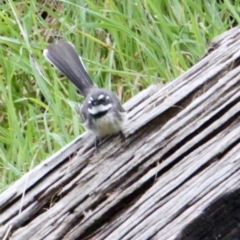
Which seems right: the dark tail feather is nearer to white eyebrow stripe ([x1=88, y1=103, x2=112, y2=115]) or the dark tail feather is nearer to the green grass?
white eyebrow stripe ([x1=88, y1=103, x2=112, y2=115])

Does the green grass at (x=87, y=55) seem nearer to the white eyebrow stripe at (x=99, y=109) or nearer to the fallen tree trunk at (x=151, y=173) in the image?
the white eyebrow stripe at (x=99, y=109)

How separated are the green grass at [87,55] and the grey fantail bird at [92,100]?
1.35ft

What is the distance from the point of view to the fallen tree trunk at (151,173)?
1.73 m

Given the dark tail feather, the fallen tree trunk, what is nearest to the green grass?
the dark tail feather

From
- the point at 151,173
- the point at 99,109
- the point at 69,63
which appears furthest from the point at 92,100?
the point at 151,173

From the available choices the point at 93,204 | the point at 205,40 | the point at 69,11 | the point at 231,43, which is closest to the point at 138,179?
the point at 93,204

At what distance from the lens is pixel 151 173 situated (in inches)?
76.0

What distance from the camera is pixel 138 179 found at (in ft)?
6.48

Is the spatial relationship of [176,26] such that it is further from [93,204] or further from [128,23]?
[93,204]

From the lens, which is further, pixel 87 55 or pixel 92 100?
pixel 87 55

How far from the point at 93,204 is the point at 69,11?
2.71m

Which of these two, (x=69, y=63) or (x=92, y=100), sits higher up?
(x=69, y=63)

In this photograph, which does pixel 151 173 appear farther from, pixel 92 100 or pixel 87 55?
pixel 87 55

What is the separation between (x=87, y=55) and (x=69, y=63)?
1084 mm
